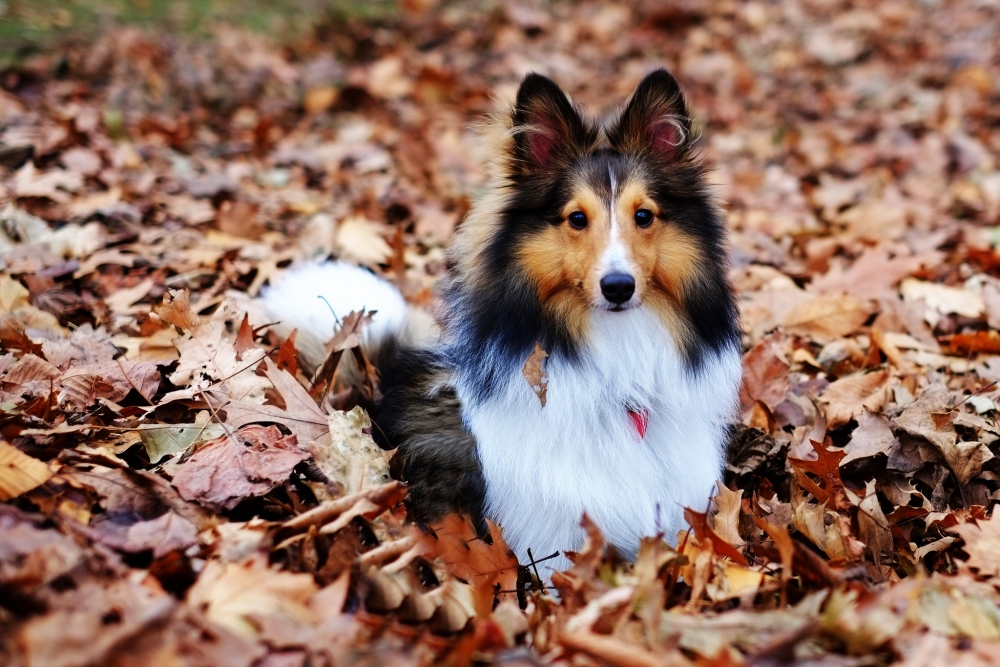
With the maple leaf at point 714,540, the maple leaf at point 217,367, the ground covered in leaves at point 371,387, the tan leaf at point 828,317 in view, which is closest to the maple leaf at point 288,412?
the ground covered in leaves at point 371,387

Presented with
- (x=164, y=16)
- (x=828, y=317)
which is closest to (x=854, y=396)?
(x=828, y=317)

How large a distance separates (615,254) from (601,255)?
55 millimetres

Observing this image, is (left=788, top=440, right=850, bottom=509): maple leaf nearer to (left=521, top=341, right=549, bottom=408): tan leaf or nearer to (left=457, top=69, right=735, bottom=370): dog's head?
(left=457, top=69, right=735, bottom=370): dog's head

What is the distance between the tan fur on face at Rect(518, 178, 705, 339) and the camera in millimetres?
3430

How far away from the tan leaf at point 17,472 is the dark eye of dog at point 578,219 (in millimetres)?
2115

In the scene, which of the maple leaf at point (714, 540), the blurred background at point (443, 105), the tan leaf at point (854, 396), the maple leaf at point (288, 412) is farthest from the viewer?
the blurred background at point (443, 105)

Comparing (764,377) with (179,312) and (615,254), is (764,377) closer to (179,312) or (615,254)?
(615,254)

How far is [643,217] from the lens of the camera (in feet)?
11.8

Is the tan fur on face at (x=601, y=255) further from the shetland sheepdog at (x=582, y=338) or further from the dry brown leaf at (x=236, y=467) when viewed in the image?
the dry brown leaf at (x=236, y=467)

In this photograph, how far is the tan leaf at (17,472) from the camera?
270 cm

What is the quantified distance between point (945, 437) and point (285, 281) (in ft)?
10.9

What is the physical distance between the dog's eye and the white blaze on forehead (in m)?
0.12

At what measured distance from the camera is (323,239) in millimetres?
6152

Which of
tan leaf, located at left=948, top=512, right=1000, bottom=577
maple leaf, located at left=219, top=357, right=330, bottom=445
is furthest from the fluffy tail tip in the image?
tan leaf, located at left=948, top=512, right=1000, bottom=577
